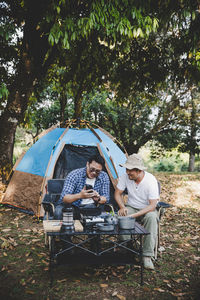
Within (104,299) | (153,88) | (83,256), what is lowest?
(104,299)

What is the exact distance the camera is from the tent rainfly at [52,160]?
5.89 meters

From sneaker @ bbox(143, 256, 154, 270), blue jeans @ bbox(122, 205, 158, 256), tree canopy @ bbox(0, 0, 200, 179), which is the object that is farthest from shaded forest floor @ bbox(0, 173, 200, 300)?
tree canopy @ bbox(0, 0, 200, 179)

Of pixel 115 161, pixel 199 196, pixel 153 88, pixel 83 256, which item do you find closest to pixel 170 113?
pixel 153 88

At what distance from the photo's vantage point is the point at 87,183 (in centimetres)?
388

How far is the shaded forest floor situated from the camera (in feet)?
9.70

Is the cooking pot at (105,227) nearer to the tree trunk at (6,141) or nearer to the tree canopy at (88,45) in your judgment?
the tree canopy at (88,45)

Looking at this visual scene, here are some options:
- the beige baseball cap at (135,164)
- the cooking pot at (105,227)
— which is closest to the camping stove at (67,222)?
the cooking pot at (105,227)

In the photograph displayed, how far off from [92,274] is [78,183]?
49.0 inches

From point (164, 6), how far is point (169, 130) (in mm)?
9773

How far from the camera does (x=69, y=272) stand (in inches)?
134

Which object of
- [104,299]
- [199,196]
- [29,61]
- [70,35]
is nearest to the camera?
[104,299]

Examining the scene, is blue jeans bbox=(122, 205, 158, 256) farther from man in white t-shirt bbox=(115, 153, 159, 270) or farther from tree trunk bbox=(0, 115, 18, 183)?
tree trunk bbox=(0, 115, 18, 183)

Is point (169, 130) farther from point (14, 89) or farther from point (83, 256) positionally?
point (83, 256)

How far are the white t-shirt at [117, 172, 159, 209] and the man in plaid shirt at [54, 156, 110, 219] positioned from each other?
309mm
